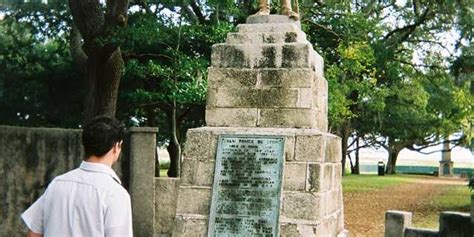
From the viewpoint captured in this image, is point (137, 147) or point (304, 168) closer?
point (304, 168)

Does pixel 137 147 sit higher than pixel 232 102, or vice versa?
pixel 232 102

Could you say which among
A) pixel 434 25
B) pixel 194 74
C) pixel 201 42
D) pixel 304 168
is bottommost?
pixel 304 168

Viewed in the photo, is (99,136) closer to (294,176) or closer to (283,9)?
(294,176)

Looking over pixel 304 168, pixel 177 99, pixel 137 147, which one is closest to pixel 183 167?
pixel 304 168

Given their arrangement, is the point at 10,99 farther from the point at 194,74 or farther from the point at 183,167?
the point at 183,167

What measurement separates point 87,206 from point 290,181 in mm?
3228

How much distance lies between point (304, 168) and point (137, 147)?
3.19 meters

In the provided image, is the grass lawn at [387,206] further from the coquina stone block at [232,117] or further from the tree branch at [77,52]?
the tree branch at [77,52]

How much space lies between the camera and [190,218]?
19.6 feet

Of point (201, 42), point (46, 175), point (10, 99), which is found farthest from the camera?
point (10, 99)

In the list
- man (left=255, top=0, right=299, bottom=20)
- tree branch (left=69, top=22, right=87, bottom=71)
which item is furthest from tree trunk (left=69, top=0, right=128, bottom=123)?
man (left=255, top=0, right=299, bottom=20)

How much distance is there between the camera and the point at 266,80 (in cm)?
621

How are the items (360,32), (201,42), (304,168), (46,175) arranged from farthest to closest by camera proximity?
(360,32), (201,42), (46,175), (304,168)

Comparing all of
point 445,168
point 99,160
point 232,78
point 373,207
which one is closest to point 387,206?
point 373,207
